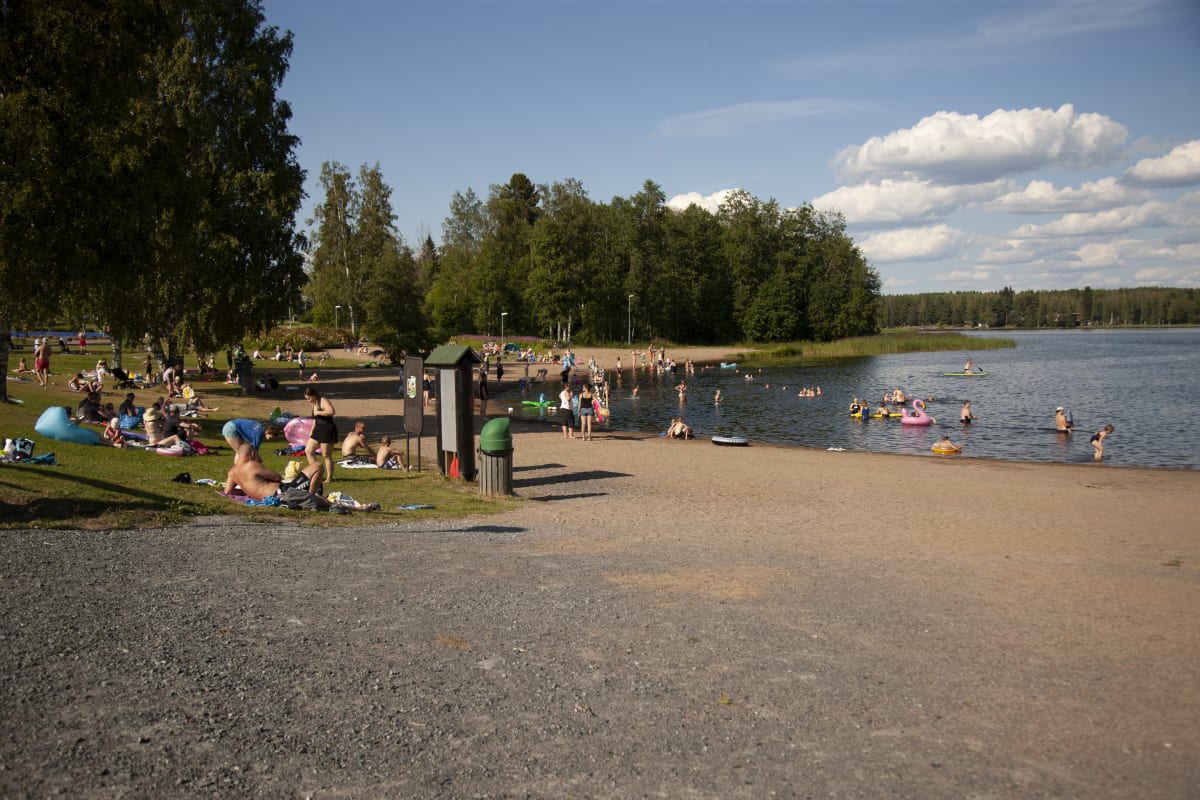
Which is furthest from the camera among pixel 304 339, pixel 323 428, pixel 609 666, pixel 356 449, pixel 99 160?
pixel 304 339

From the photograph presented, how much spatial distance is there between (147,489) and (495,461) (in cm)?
516

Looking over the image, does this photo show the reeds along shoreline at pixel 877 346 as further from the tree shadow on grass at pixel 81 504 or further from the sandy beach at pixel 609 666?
the tree shadow on grass at pixel 81 504

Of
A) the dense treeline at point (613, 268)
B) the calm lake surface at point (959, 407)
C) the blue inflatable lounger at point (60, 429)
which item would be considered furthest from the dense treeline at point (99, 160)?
the dense treeline at point (613, 268)

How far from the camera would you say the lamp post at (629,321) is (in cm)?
8788

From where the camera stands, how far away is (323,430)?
13.8m

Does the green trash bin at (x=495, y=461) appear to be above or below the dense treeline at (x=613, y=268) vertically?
below

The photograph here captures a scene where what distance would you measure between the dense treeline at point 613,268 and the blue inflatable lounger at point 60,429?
182 feet

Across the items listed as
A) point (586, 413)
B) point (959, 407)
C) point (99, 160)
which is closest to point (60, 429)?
point (99, 160)

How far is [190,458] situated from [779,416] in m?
24.2

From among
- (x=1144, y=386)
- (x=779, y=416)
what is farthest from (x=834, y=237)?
(x=779, y=416)

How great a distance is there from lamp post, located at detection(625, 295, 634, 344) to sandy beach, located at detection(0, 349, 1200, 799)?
77295 mm

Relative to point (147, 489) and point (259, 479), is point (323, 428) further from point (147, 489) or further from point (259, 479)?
point (147, 489)

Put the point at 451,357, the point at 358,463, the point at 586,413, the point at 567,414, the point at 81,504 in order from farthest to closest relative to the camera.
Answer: the point at 567,414 < the point at 586,413 < the point at 358,463 < the point at 451,357 < the point at 81,504

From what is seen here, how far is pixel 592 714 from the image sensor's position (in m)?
5.34
